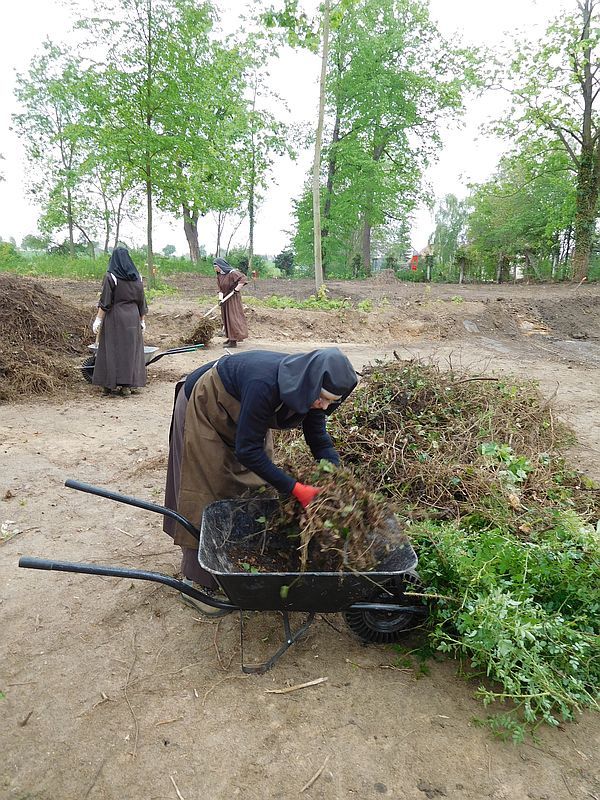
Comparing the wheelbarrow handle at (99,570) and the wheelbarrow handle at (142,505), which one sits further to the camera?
the wheelbarrow handle at (142,505)

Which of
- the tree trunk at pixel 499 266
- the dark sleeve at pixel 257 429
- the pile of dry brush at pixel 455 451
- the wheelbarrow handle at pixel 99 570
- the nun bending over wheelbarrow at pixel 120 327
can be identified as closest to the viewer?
the wheelbarrow handle at pixel 99 570

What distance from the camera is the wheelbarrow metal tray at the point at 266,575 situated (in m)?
2.02

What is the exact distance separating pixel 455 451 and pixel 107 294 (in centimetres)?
458

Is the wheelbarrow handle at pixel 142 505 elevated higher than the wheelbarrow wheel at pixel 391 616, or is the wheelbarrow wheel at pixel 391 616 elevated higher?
the wheelbarrow handle at pixel 142 505

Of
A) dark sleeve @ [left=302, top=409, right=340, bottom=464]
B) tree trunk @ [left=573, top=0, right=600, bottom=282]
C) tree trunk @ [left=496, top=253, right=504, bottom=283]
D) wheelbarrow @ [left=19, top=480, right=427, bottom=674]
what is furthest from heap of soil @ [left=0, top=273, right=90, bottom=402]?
tree trunk @ [left=496, top=253, right=504, bottom=283]

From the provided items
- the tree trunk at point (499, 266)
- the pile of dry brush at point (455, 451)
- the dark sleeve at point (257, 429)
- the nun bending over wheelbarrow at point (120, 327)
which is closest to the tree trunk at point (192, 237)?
the tree trunk at point (499, 266)

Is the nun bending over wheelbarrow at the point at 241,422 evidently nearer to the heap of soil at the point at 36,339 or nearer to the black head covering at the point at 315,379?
the black head covering at the point at 315,379

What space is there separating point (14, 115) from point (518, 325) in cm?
2680

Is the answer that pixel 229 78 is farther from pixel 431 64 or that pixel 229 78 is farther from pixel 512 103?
pixel 431 64

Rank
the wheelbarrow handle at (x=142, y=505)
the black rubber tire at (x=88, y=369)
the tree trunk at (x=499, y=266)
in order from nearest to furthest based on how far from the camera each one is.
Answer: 1. the wheelbarrow handle at (x=142, y=505)
2. the black rubber tire at (x=88, y=369)
3. the tree trunk at (x=499, y=266)

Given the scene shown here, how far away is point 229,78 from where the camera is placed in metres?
13.8

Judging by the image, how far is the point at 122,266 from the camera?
6.11m

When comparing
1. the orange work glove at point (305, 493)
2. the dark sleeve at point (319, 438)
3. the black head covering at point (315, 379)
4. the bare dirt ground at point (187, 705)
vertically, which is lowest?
the bare dirt ground at point (187, 705)

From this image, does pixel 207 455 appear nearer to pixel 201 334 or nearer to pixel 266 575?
pixel 266 575
